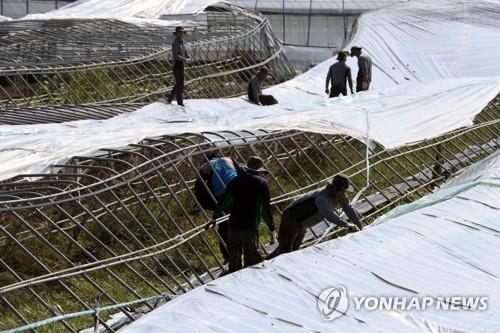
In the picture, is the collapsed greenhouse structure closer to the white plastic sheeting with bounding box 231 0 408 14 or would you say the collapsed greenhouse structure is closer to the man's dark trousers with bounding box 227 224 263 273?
the man's dark trousers with bounding box 227 224 263 273

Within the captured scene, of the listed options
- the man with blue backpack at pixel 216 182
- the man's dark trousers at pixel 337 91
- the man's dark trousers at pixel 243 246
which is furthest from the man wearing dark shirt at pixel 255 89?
the man's dark trousers at pixel 243 246

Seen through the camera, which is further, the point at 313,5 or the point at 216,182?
the point at 313,5

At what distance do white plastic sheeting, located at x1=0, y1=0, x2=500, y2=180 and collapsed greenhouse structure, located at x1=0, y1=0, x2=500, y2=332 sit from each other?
53mm

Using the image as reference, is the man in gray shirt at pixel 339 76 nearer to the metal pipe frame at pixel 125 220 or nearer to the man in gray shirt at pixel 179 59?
the metal pipe frame at pixel 125 220

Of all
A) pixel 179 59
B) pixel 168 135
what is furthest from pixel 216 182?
pixel 179 59

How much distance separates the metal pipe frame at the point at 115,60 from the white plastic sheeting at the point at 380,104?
13.4 feet

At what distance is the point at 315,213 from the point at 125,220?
4992mm

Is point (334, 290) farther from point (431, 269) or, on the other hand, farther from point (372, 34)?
point (372, 34)

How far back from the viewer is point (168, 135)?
15227 millimetres

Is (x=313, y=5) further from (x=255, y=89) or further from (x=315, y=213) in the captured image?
(x=315, y=213)

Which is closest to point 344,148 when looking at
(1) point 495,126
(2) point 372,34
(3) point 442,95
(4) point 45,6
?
(3) point 442,95

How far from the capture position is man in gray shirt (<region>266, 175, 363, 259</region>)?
41.3ft

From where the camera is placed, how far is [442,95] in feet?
67.5

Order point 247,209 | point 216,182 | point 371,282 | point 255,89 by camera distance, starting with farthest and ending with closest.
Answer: point 255,89, point 216,182, point 247,209, point 371,282
